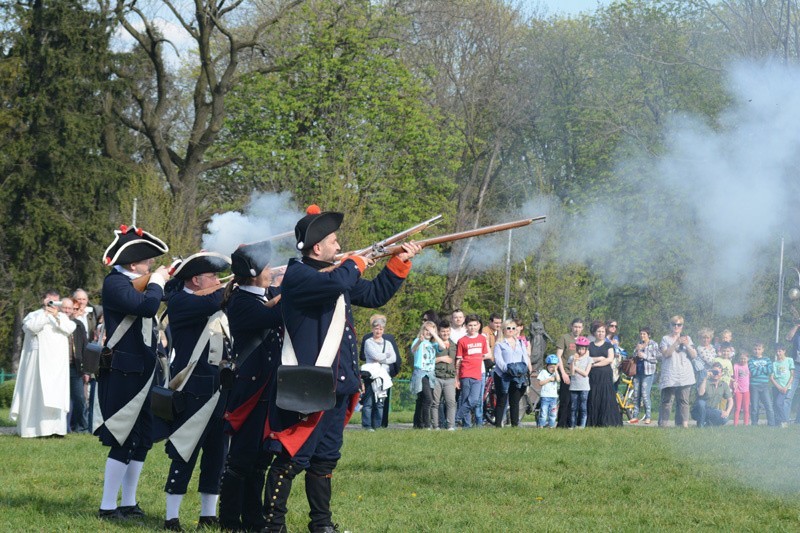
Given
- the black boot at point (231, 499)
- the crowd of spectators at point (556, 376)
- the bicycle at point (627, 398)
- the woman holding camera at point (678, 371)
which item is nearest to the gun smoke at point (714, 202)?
the woman holding camera at point (678, 371)

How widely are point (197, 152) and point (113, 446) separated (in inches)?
1019

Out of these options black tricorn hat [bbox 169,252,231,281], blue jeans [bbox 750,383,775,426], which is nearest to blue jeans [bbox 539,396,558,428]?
blue jeans [bbox 750,383,775,426]

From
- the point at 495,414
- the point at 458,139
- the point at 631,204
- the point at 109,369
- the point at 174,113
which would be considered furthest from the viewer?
the point at 174,113

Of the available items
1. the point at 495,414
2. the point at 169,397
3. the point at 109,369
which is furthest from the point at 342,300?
the point at 495,414

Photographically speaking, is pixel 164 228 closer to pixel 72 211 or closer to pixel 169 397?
pixel 72 211

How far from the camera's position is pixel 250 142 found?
108ft

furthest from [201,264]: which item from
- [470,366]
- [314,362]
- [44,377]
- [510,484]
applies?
[470,366]

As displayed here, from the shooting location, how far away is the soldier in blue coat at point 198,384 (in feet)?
25.3

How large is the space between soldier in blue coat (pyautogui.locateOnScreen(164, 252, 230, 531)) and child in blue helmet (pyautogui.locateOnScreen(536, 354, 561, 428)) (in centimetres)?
1027

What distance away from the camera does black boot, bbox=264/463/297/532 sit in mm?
6910

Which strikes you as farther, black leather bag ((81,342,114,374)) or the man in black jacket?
the man in black jacket

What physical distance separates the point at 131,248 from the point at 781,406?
14129 mm

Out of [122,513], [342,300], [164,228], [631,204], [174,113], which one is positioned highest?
[174,113]

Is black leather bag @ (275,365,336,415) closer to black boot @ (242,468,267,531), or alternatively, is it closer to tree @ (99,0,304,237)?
black boot @ (242,468,267,531)
